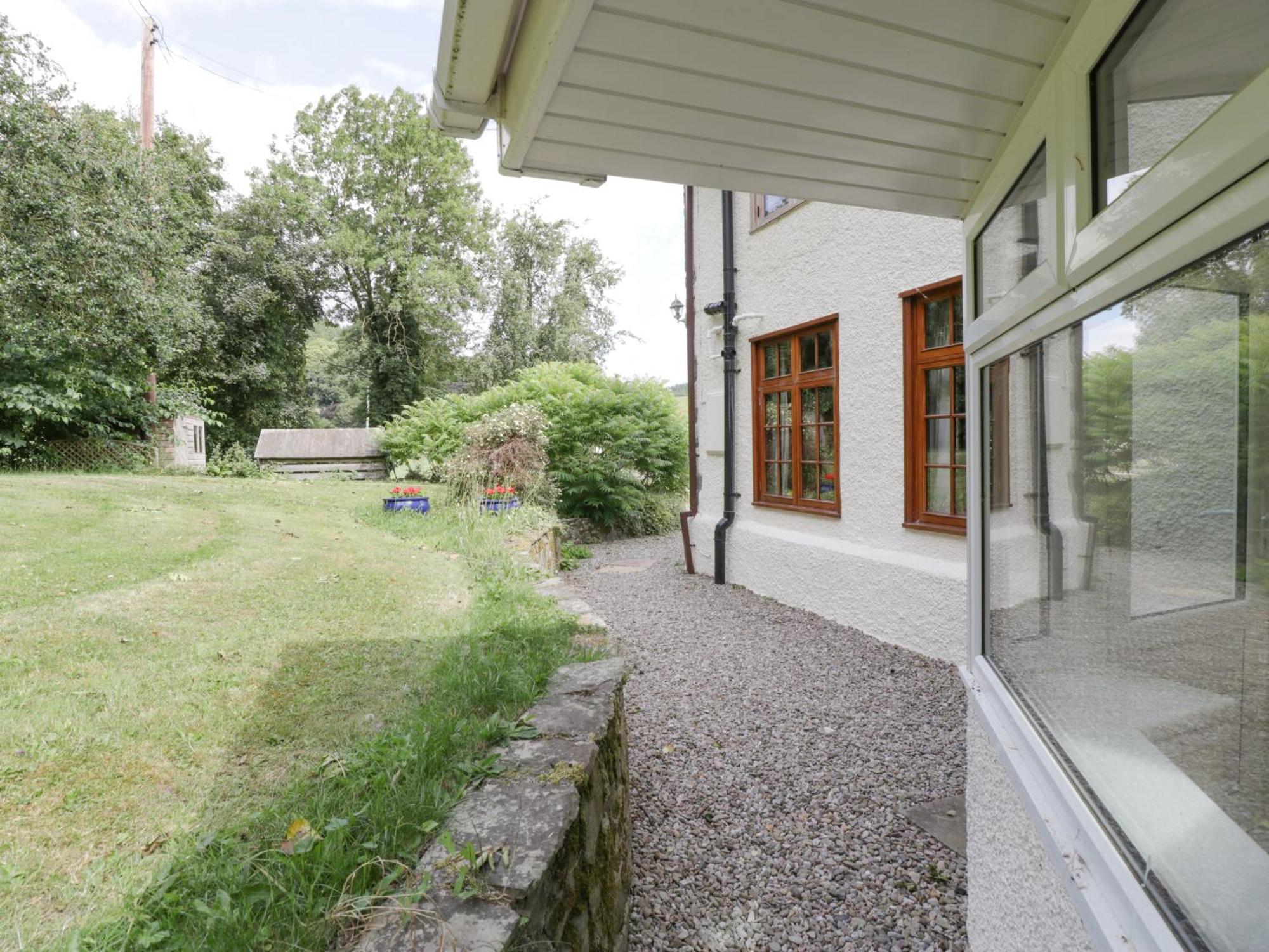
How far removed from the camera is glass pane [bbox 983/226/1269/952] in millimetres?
770

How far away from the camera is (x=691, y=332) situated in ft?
25.0

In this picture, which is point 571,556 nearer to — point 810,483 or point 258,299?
point 810,483

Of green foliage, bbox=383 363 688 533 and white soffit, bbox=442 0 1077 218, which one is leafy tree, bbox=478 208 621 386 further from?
white soffit, bbox=442 0 1077 218

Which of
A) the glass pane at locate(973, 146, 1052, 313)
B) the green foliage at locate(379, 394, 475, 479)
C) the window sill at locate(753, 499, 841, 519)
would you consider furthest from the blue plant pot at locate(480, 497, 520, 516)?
the glass pane at locate(973, 146, 1052, 313)

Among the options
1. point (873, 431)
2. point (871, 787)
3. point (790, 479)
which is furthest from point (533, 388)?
point (871, 787)

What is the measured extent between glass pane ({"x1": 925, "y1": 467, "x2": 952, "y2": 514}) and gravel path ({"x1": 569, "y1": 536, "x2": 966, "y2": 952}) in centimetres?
108

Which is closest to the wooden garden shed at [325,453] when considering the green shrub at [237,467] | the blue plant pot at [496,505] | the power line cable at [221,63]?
the green shrub at [237,467]

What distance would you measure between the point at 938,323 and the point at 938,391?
49 centimetres

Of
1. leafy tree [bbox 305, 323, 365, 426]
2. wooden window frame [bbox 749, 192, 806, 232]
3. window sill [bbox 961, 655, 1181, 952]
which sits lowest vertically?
window sill [bbox 961, 655, 1181, 952]

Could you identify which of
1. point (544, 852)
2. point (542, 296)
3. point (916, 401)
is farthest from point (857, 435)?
point (542, 296)

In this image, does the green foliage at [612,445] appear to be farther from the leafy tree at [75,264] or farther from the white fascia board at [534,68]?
the white fascia board at [534,68]

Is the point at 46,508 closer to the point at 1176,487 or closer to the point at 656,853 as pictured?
the point at 656,853

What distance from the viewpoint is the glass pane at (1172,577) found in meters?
0.77

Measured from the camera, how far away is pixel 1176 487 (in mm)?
913
